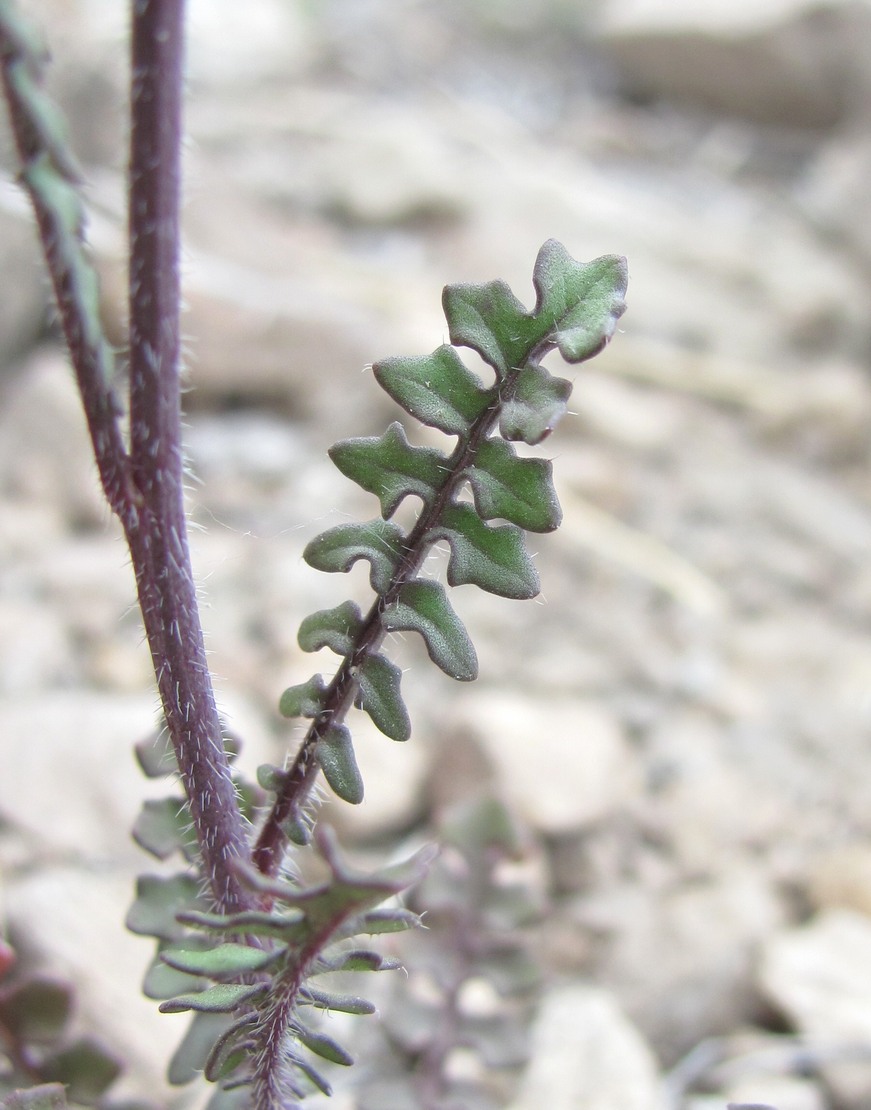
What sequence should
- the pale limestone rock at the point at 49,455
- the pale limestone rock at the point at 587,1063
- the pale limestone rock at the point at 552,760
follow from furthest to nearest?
the pale limestone rock at the point at 49,455 → the pale limestone rock at the point at 552,760 → the pale limestone rock at the point at 587,1063

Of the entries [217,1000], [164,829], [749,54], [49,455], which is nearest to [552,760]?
[164,829]

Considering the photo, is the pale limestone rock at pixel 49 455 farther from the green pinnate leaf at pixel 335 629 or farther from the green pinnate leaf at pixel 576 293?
the green pinnate leaf at pixel 576 293

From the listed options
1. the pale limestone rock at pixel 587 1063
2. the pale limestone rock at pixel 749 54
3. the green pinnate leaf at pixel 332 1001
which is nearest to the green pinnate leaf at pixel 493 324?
the green pinnate leaf at pixel 332 1001

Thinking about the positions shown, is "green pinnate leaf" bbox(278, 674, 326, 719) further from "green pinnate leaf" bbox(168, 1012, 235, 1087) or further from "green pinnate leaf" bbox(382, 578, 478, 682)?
"green pinnate leaf" bbox(168, 1012, 235, 1087)

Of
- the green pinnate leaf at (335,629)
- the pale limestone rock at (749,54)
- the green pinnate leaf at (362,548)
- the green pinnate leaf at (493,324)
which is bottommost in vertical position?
the green pinnate leaf at (335,629)

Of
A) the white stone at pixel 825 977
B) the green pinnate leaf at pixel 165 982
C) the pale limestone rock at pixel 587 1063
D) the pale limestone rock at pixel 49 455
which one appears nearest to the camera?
the green pinnate leaf at pixel 165 982

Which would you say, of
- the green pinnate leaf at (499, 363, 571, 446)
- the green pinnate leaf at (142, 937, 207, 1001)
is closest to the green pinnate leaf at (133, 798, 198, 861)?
the green pinnate leaf at (142, 937, 207, 1001)

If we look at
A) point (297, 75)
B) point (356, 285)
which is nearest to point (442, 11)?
point (297, 75)

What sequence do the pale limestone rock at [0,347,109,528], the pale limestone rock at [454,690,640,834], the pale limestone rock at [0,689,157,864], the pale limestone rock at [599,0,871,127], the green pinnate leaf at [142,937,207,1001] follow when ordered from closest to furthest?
the green pinnate leaf at [142,937,207,1001] < the pale limestone rock at [0,689,157,864] < the pale limestone rock at [454,690,640,834] < the pale limestone rock at [0,347,109,528] < the pale limestone rock at [599,0,871,127]
